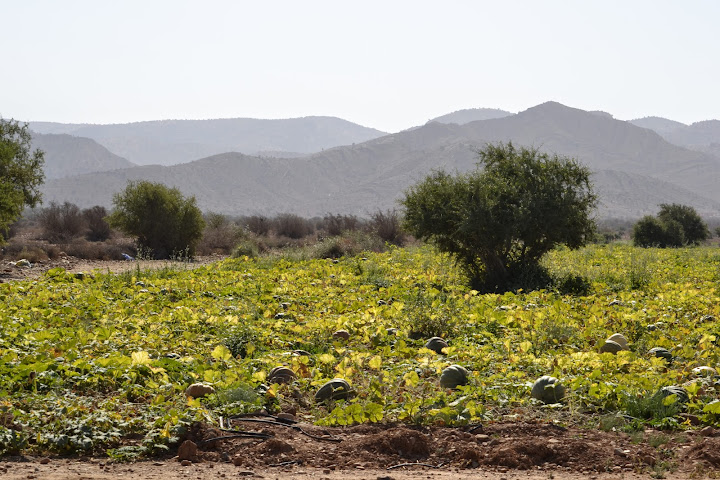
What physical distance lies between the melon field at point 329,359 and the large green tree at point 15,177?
735 cm

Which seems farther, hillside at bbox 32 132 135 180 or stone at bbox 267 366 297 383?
hillside at bbox 32 132 135 180

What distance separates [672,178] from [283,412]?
476 feet

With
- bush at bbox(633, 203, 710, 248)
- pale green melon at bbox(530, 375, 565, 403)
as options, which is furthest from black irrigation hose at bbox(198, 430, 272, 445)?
bush at bbox(633, 203, 710, 248)

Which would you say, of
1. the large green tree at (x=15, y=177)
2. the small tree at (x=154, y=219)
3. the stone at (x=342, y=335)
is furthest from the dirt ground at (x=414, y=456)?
the small tree at (x=154, y=219)

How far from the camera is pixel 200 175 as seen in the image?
119 metres

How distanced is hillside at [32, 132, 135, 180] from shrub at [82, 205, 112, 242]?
137m

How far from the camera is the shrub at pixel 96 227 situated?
32.9m

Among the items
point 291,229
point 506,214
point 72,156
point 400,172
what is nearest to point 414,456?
point 506,214

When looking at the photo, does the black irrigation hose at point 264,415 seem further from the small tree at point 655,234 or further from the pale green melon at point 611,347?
the small tree at point 655,234

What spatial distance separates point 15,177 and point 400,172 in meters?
108

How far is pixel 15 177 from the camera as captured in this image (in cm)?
2097

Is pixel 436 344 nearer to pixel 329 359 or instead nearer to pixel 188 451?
pixel 329 359

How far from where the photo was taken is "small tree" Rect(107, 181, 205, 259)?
26.0m

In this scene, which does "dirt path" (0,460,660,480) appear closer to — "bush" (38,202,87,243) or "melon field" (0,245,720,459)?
"melon field" (0,245,720,459)
